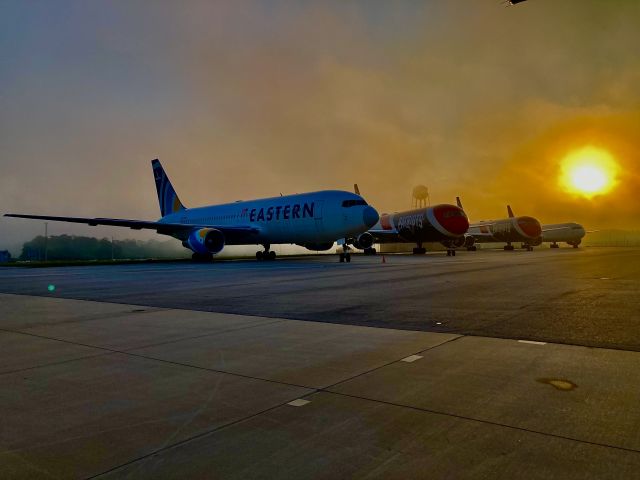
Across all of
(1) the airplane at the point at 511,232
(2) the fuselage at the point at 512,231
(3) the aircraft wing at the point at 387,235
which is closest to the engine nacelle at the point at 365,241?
(3) the aircraft wing at the point at 387,235

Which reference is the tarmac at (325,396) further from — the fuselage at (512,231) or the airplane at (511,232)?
the fuselage at (512,231)

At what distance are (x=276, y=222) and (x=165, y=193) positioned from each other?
19.5 meters

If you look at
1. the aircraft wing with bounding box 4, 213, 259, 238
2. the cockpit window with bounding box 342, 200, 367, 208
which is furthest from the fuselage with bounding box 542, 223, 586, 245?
the aircraft wing with bounding box 4, 213, 259, 238

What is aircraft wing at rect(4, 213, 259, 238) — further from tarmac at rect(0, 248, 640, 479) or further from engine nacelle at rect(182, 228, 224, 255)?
tarmac at rect(0, 248, 640, 479)

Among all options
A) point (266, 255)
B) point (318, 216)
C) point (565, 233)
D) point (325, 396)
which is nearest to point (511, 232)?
point (565, 233)

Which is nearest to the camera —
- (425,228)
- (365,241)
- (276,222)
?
(276,222)

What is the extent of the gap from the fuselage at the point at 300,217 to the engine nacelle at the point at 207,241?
322 cm

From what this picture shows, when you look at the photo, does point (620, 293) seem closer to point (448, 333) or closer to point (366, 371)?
point (448, 333)

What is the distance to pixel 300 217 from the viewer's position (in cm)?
2722

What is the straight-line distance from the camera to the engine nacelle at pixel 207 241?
2681cm

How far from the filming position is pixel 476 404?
2.95m

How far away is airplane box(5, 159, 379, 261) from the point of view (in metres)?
25.5

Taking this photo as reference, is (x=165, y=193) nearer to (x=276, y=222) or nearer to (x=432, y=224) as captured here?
(x=276, y=222)

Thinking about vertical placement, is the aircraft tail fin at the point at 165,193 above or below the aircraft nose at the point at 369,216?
above
